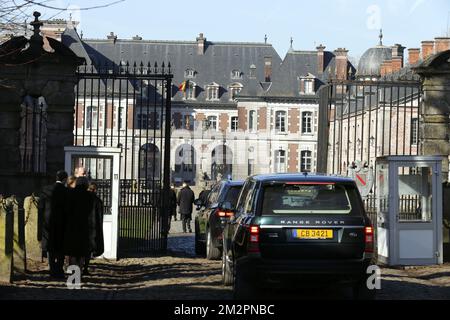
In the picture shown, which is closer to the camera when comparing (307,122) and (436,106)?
(436,106)

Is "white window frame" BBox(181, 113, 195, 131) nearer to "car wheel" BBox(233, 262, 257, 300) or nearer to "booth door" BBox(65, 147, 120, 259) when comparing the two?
"booth door" BBox(65, 147, 120, 259)

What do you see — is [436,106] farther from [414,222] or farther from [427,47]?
[427,47]

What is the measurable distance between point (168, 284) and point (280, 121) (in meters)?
85.7

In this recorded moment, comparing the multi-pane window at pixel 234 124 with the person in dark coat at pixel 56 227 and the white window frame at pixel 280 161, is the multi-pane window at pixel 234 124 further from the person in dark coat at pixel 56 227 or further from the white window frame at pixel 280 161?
the person in dark coat at pixel 56 227

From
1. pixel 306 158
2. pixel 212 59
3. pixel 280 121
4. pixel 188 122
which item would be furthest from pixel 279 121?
pixel 212 59

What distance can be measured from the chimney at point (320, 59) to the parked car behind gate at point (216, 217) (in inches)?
3233

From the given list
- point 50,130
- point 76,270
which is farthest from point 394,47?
point 76,270

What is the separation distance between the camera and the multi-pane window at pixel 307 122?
10080cm

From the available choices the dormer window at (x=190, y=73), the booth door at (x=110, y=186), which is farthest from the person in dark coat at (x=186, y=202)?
the dormer window at (x=190, y=73)

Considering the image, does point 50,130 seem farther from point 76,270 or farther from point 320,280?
point 320,280

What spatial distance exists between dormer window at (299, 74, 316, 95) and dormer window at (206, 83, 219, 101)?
34.8ft

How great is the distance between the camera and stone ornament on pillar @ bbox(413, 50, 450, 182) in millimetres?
22438

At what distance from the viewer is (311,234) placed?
12.9 m

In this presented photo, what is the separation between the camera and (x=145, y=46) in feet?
350
